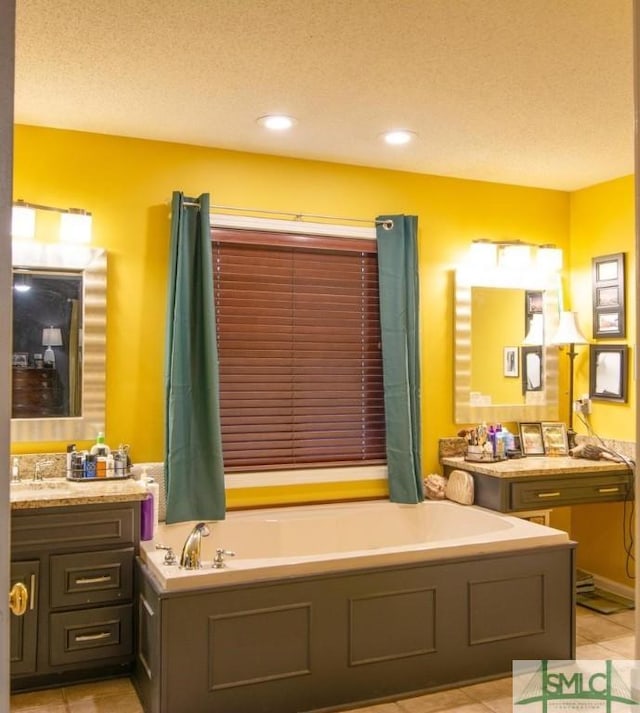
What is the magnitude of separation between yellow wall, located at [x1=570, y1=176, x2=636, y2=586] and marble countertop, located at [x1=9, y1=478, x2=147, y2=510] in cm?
297

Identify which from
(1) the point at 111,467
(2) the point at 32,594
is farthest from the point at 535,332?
A: (2) the point at 32,594

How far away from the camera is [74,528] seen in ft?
10.1

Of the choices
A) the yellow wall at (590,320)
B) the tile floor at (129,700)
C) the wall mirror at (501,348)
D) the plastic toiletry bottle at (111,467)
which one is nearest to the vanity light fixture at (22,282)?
the plastic toiletry bottle at (111,467)

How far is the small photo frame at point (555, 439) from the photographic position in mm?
4535

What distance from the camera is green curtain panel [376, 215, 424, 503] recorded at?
→ 4117mm

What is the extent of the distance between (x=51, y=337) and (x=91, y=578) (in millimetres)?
1218

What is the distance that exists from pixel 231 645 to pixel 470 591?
44.3 inches

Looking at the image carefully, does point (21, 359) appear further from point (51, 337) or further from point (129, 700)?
point (129, 700)

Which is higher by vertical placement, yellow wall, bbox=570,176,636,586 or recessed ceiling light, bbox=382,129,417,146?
recessed ceiling light, bbox=382,129,417,146

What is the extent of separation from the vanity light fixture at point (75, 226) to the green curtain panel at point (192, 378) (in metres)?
0.43

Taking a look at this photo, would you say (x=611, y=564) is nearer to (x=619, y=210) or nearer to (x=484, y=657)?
(x=484, y=657)

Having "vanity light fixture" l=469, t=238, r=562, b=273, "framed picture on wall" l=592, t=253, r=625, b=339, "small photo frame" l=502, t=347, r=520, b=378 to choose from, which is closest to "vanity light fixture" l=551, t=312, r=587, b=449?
"framed picture on wall" l=592, t=253, r=625, b=339

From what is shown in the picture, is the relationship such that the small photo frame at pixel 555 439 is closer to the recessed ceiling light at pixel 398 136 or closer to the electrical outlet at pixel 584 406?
the electrical outlet at pixel 584 406

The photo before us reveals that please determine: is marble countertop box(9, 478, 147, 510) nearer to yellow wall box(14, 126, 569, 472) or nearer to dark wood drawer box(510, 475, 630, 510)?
yellow wall box(14, 126, 569, 472)
